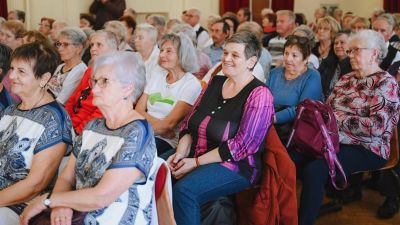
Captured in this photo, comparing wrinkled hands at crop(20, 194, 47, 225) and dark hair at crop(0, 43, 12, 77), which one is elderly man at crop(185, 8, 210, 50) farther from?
wrinkled hands at crop(20, 194, 47, 225)

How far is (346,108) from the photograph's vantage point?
3.15 m

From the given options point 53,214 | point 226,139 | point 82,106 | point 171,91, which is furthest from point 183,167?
point 82,106

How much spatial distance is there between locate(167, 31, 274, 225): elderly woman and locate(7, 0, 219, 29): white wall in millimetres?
6485

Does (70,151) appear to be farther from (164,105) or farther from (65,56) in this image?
(65,56)

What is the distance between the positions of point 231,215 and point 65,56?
1980 mm

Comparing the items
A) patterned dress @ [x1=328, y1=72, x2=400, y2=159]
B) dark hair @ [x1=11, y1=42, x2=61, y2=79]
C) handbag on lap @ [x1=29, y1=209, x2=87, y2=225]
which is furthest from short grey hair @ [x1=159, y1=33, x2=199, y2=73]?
handbag on lap @ [x1=29, y1=209, x2=87, y2=225]

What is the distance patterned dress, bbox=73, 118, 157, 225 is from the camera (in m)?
1.88

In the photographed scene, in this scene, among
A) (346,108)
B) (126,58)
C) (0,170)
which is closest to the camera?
(126,58)

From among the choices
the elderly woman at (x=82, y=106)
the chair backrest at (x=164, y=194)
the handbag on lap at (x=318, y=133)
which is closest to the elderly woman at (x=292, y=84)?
the handbag on lap at (x=318, y=133)

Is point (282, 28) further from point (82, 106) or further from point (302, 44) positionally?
point (82, 106)

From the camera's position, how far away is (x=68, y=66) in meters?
3.87

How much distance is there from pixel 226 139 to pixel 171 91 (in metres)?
0.77

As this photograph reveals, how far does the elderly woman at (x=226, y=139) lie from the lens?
7.98 ft

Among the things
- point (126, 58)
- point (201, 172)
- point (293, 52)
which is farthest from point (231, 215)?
point (293, 52)
